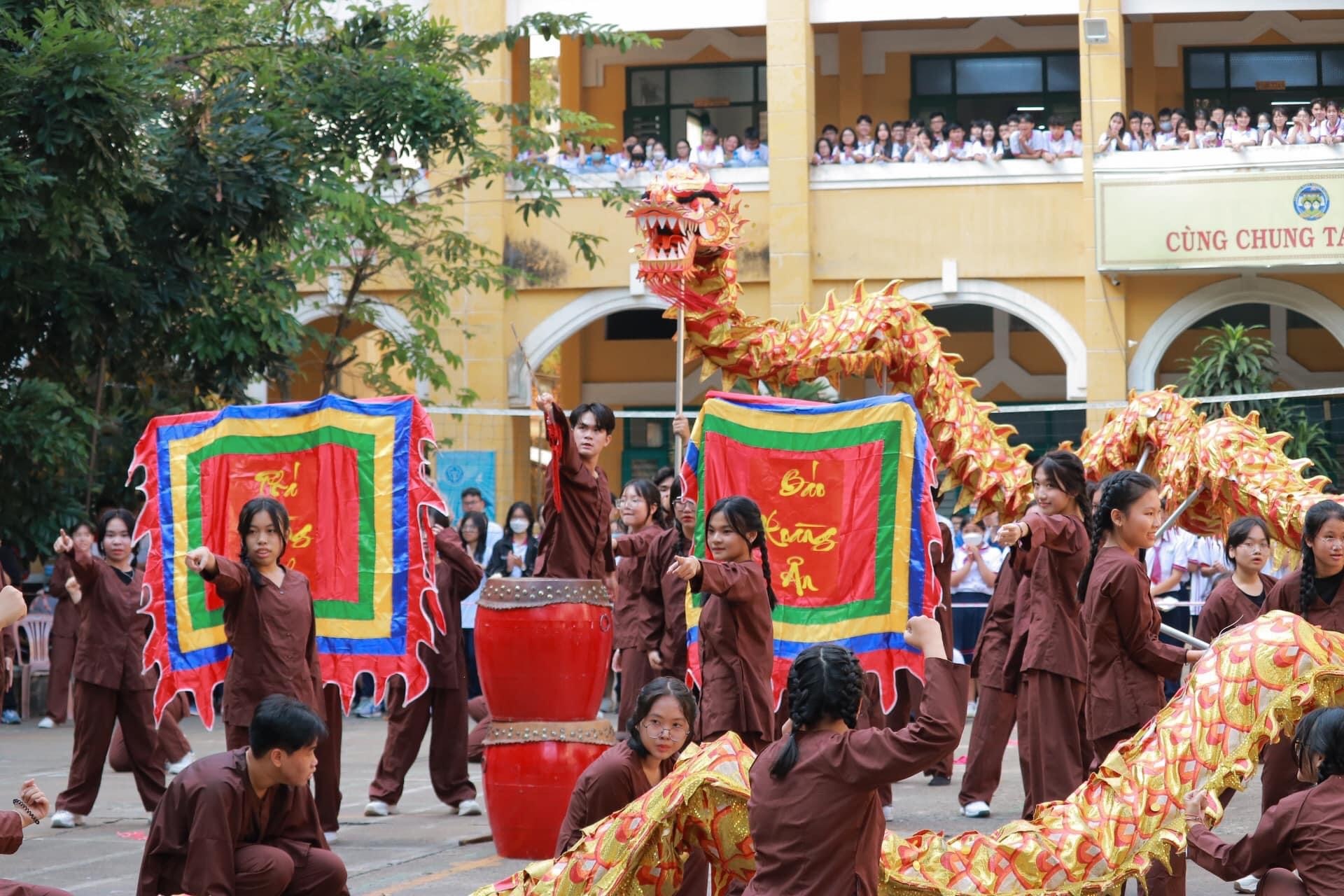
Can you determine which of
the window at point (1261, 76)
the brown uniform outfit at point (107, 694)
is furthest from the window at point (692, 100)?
the brown uniform outfit at point (107, 694)

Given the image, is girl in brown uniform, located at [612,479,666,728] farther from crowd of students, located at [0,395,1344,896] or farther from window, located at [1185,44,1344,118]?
window, located at [1185,44,1344,118]

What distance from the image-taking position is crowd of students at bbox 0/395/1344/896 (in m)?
5.18

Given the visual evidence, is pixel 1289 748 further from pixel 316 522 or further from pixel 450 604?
pixel 450 604

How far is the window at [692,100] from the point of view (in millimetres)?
25594

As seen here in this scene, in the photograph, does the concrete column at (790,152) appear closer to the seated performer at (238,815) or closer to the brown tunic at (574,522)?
the brown tunic at (574,522)

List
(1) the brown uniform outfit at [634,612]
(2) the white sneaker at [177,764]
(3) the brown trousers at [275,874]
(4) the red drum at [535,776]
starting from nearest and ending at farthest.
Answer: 1. (3) the brown trousers at [275,874]
2. (4) the red drum at [535,776]
3. (1) the brown uniform outfit at [634,612]
4. (2) the white sneaker at [177,764]

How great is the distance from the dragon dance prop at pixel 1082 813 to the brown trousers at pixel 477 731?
2.97 metres

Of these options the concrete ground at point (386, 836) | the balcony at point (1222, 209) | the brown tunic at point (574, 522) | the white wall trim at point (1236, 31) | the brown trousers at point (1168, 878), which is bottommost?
the concrete ground at point (386, 836)

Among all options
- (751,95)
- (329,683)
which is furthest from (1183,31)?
(329,683)

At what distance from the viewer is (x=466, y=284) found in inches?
788

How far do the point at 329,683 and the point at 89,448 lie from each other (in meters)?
7.11

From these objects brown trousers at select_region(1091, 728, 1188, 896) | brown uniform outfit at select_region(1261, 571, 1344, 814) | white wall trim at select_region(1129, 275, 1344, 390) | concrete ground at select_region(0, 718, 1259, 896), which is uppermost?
white wall trim at select_region(1129, 275, 1344, 390)

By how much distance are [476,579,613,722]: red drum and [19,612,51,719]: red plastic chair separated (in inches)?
341

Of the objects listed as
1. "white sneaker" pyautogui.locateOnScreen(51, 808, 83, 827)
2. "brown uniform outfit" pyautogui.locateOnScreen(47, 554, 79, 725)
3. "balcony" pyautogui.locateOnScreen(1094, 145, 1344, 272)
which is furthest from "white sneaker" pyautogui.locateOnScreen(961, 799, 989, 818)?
"balcony" pyautogui.locateOnScreen(1094, 145, 1344, 272)
